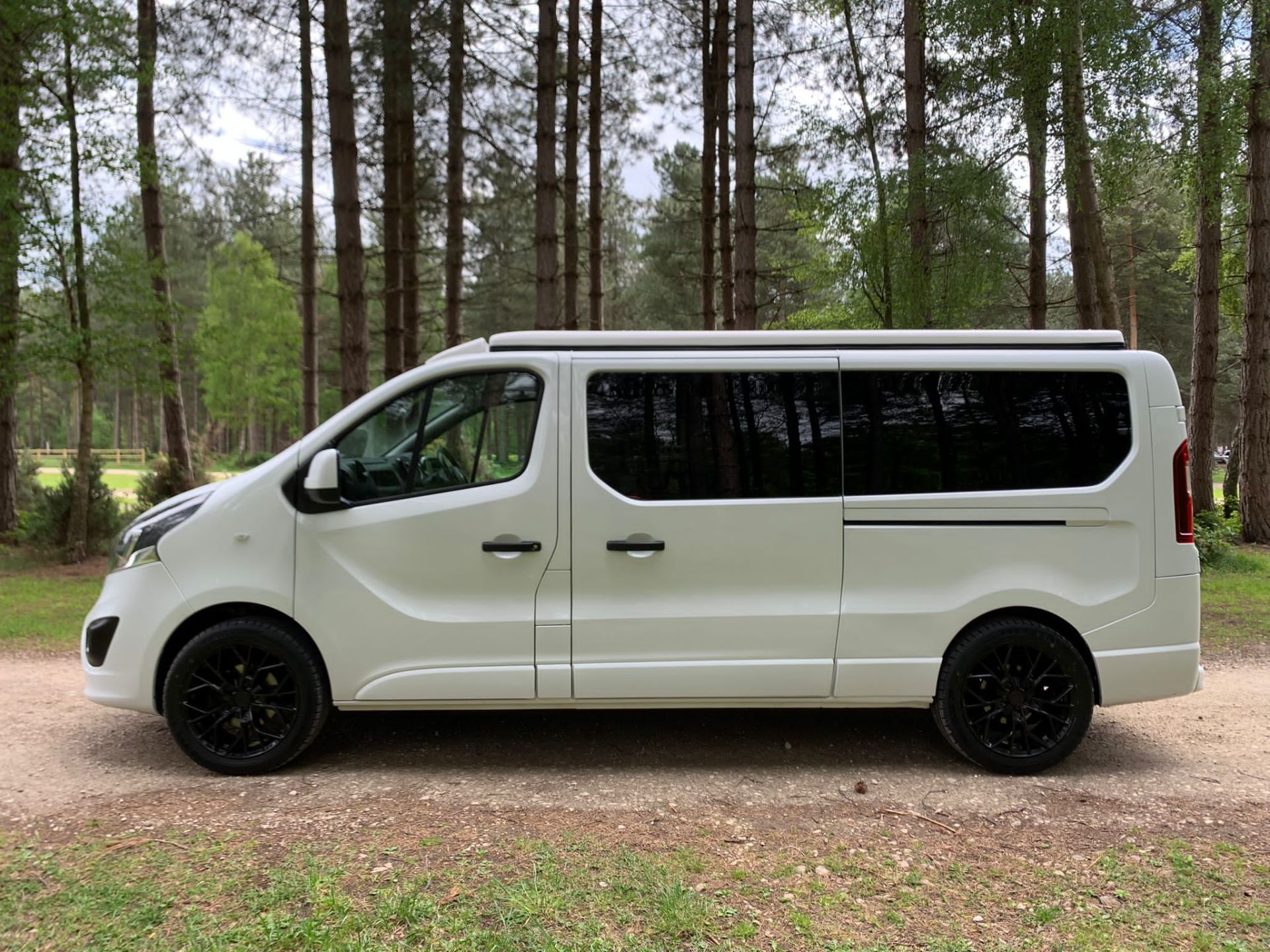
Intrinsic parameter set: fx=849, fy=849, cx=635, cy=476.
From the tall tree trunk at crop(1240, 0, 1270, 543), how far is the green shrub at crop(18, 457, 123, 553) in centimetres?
1701

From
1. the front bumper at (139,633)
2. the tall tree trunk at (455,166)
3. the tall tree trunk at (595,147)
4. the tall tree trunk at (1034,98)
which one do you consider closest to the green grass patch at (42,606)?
the front bumper at (139,633)

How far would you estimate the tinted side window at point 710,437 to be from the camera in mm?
4359

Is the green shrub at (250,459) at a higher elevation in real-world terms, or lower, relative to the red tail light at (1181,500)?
higher

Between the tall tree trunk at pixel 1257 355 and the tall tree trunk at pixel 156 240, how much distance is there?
15355 millimetres

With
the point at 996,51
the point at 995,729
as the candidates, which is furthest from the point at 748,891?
the point at 996,51

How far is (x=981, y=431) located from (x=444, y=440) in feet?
9.15

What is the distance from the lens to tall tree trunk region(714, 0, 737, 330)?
45.9 feet

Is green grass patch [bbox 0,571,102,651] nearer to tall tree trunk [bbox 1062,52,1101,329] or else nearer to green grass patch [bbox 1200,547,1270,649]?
green grass patch [bbox 1200,547,1270,649]

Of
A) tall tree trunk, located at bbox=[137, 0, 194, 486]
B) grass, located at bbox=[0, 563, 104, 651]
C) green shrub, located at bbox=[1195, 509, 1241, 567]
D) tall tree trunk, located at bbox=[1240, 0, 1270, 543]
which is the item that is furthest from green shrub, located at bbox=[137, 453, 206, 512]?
tall tree trunk, located at bbox=[1240, 0, 1270, 543]

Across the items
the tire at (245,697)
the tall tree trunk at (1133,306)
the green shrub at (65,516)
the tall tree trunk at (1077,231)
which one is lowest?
the tire at (245,697)

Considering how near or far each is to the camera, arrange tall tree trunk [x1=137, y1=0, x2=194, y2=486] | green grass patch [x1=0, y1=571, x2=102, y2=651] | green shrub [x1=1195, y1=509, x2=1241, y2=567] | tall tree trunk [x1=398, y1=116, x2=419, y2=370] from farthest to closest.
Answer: tall tree trunk [x1=398, y1=116, x2=419, y2=370]
tall tree trunk [x1=137, y1=0, x2=194, y2=486]
green shrub [x1=1195, y1=509, x2=1241, y2=567]
green grass patch [x1=0, y1=571, x2=102, y2=651]

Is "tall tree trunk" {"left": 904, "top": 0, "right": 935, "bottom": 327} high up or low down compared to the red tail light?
up

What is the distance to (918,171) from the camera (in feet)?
34.6

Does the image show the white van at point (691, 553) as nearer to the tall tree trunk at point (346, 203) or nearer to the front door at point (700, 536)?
the front door at point (700, 536)
